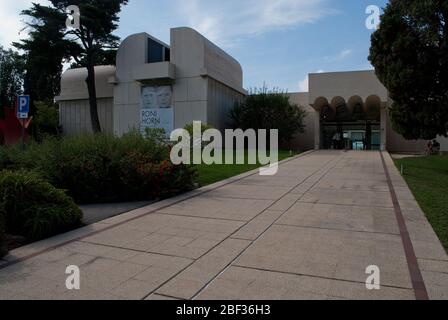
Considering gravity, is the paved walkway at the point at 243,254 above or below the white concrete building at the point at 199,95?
below

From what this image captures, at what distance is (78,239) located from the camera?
537cm

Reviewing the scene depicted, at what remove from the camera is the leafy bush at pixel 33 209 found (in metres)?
5.49

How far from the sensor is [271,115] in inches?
1056

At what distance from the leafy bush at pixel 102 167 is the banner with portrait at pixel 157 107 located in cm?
1681

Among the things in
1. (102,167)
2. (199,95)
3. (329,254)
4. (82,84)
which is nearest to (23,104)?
(102,167)

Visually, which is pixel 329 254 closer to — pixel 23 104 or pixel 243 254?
pixel 243 254

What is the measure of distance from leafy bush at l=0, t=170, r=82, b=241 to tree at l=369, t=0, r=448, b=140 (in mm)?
12251

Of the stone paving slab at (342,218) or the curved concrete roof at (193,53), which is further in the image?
the curved concrete roof at (193,53)

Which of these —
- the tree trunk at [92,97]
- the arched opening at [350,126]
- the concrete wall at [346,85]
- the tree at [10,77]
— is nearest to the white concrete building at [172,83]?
the tree trunk at [92,97]

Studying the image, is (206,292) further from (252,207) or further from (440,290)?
(252,207)

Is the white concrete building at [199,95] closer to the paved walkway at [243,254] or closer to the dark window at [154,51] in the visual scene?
the dark window at [154,51]

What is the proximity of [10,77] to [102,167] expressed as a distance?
1788 inches

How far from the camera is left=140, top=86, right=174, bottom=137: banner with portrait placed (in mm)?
26234
